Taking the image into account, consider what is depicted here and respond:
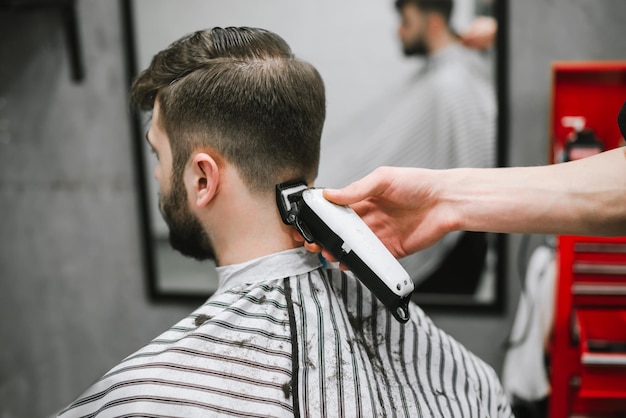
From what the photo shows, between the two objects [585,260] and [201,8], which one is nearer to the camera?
[585,260]

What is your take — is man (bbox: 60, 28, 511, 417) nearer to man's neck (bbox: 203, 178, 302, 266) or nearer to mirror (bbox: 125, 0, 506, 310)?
man's neck (bbox: 203, 178, 302, 266)

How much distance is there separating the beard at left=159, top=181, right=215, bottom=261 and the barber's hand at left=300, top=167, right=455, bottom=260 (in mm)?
260

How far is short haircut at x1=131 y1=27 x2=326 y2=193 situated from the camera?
→ 3.57 feet

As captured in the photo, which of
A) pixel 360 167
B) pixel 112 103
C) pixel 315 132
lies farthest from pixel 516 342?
pixel 112 103

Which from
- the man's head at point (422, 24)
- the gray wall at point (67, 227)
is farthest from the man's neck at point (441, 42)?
the gray wall at point (67, 227)

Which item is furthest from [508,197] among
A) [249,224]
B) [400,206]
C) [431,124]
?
[431,124]

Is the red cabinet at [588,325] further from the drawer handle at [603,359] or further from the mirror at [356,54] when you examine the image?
the mirror at [356,54]

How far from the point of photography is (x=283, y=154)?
1122mm

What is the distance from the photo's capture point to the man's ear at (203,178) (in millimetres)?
1103

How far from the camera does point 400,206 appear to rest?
119cm

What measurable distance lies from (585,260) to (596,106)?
0.55 meters

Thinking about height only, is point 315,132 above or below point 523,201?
above

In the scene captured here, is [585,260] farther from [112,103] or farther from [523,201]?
[112,103]

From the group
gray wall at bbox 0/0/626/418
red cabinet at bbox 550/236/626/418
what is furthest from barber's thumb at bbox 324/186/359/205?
gray wall at bbox 0/0/626/418
